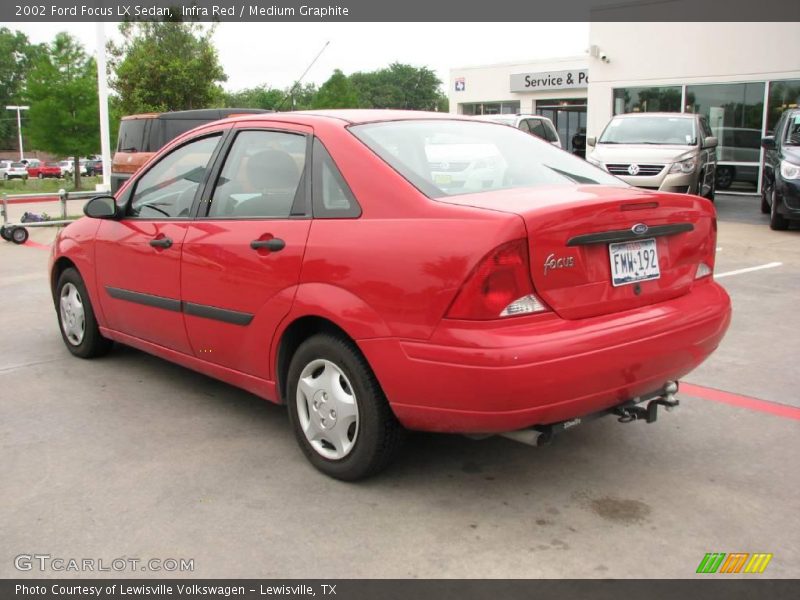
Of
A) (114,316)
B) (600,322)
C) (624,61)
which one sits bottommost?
(114,316)

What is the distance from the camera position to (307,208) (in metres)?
3.66

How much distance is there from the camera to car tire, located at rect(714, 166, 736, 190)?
18125mm

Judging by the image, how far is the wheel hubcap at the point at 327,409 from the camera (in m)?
3.46

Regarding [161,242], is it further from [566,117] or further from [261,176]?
[566,117]

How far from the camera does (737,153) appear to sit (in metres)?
18.0

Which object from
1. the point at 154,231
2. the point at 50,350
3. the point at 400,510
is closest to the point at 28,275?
the point at 50,350

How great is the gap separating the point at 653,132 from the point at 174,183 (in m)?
11.3

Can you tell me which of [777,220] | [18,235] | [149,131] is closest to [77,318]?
[18,235]

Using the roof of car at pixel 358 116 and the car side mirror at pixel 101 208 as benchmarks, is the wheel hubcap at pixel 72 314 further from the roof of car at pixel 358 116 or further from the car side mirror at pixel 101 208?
the roof of car at pixel 358 116

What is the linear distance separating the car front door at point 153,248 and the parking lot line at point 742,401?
292 cm

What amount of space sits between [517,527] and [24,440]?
8.40ft

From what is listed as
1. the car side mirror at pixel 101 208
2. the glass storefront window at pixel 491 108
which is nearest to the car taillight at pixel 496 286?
the car side mirror at pixel 101 208

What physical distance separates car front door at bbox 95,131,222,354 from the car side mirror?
0.25 feet

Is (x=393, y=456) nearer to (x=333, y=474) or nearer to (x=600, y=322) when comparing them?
(x=333, y=474)
